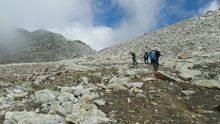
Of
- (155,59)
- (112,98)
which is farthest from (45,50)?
(112,98)

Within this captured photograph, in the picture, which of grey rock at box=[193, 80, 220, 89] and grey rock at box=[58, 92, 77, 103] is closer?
grey rock at box=[58, 92, 77, 103]

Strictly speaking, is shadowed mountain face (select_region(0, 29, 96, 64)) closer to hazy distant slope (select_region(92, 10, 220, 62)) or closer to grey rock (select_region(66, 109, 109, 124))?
hazy distant slope (select_region(92, 10, 220, 62))

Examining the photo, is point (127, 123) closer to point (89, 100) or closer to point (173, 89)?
point (89, 100)

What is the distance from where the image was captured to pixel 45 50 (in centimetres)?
18238

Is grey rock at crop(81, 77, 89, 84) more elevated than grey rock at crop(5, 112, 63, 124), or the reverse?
grey rock at crop(81, 77, 89, 84)

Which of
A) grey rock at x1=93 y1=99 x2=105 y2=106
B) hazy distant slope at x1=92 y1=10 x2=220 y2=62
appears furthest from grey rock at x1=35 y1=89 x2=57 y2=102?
hazy distant slope at x1=92 y1=10 x2=220 y2=62

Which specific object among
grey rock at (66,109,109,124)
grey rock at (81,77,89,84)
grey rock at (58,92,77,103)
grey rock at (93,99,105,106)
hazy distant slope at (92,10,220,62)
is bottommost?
grey rock at (66,109,109,124)

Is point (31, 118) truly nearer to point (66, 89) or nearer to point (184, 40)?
point (66, 89)

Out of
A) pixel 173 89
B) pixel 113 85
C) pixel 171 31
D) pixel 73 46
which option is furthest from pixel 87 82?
pixel 73 46

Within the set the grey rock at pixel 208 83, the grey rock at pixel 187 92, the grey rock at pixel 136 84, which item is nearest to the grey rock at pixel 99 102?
the grey rock at pixel 136 84

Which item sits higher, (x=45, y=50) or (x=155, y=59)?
(x=45, y=50)

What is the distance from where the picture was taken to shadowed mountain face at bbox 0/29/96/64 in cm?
16685

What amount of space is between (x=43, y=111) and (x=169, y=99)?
6.14 metres

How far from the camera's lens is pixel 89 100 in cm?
1812
